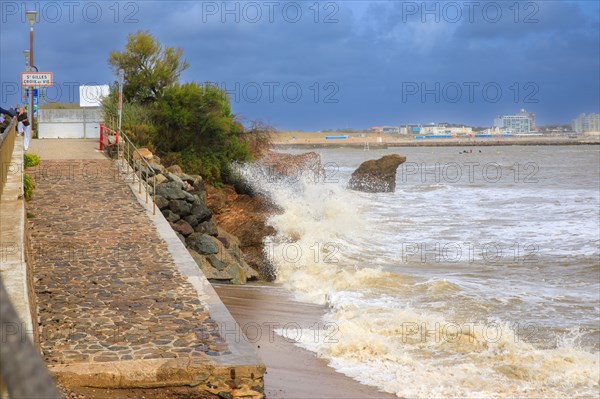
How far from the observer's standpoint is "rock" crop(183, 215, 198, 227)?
1795cm

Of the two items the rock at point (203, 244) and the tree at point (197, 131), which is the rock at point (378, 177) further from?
the rock at point (203, 244)

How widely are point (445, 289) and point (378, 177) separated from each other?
91.6ft

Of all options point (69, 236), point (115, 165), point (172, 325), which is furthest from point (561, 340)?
point (115, 165)

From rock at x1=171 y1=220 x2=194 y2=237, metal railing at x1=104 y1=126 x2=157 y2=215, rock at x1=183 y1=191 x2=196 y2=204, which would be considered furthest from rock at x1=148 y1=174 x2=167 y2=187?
rock at x1=171 y1=220 x2=194 y2=237

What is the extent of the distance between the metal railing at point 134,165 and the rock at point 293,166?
20.8ft

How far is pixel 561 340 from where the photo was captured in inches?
452

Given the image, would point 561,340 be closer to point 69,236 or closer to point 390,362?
point 390,362

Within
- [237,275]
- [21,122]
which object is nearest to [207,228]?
[237,275]

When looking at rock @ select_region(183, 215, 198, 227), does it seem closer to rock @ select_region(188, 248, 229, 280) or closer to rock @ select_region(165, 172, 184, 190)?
rock @ select_region(165, 172, 184, 190)

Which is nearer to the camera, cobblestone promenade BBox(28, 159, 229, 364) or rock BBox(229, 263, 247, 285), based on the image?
cobblestone promenade BBox(28, 159, 229, 364)

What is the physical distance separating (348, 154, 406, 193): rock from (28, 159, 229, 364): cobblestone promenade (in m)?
26.4

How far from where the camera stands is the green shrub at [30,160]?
2077cm

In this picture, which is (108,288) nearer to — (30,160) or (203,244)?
(203,244)

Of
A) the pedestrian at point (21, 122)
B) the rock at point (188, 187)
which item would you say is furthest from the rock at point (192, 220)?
the pedestrian at point (21, 122)
